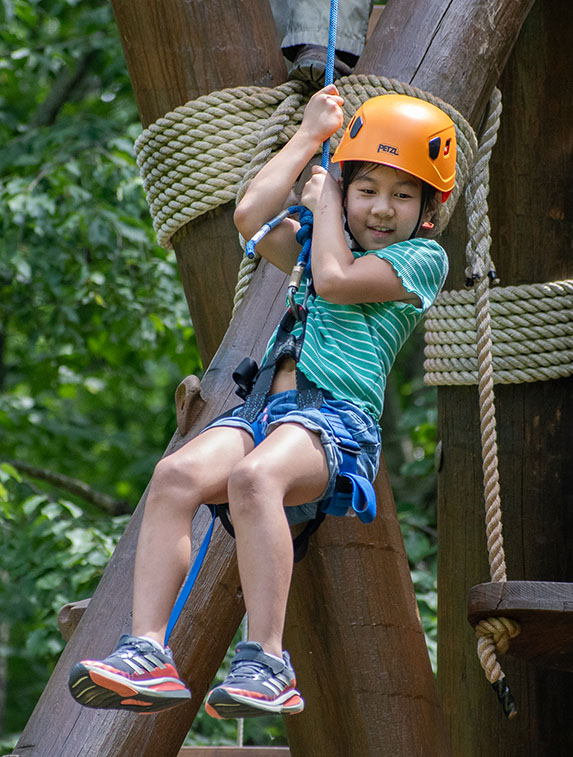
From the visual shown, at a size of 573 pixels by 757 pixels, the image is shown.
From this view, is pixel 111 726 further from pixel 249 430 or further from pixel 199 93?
pixel 199 93

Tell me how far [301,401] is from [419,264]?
0.31 metres

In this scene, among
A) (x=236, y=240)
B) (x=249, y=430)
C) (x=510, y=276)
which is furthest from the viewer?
(x=510, y=276)

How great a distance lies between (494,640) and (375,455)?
0.49 meters

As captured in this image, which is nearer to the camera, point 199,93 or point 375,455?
point 375,455

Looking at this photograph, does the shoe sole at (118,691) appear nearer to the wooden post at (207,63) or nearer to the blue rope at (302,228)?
the blue rope at (302,228)

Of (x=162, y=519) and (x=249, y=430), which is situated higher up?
(x=249, y=430)

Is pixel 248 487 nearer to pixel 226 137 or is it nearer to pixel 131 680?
pixel 131 680

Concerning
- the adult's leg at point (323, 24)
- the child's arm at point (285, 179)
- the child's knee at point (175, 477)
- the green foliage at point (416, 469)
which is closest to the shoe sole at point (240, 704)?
the child's knee at point (175, 477)

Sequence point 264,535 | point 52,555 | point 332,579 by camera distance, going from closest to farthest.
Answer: point 264,535
point 332,579
point 52,555

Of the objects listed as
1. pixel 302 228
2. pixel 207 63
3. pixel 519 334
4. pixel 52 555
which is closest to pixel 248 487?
pixel 302 228

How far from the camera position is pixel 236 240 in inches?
90.4

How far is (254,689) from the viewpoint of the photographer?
1.40 m

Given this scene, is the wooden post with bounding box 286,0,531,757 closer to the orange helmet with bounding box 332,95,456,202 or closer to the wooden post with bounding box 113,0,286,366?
the wooden post with bounding box 113,0,286,366

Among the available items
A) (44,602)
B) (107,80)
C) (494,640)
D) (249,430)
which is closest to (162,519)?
(249,430)
